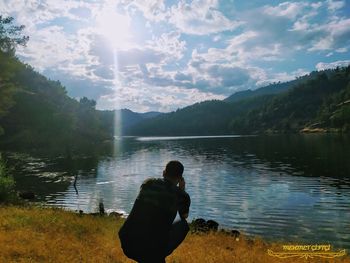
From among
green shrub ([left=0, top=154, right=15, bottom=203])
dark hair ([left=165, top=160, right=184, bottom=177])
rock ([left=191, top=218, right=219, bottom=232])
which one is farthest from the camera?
green shrub ([left=0, top=154, right=15, bottom=203])

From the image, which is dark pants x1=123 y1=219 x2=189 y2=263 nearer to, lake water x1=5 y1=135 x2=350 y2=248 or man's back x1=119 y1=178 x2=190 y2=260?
man's back x1=119 y1=178 x2=190 y2=260

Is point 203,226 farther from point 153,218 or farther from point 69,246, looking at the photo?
point 153,218

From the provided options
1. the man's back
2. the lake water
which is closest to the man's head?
the man's back

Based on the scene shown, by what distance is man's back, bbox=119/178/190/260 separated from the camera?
28.0 feet

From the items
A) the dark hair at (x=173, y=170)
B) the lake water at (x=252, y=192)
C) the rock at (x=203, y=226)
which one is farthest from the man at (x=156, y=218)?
the lake water at (x=252, y=192)

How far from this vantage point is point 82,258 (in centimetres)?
1583

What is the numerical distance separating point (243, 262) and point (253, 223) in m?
26.2

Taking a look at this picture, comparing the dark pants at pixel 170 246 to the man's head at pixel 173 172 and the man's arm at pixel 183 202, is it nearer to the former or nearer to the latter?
the man's arm at pixel 183 202

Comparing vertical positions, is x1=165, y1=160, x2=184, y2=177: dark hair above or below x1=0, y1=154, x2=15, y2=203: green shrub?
above

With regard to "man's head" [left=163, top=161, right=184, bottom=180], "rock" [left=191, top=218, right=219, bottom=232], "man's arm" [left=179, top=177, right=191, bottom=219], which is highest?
"man's head" [left=163, top=161, right=184, bottom=180]

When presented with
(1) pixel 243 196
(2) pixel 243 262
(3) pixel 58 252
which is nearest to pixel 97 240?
(3) pixel 58 252

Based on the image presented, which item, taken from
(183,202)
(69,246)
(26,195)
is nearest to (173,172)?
(183,202)

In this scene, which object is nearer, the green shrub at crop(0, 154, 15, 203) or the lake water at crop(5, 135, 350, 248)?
the green shrub at crop(0, 154, 15, 203)

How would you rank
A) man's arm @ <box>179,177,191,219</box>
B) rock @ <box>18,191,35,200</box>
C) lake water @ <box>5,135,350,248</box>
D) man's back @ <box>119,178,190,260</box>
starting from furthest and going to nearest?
rock @ <box>18,191,35,200</box>, lake water @ <box>5,135,350,248</box>, man's arm @ <box>179,177,191,219</box>, man's back @ <box>119,178,190,260</box>
